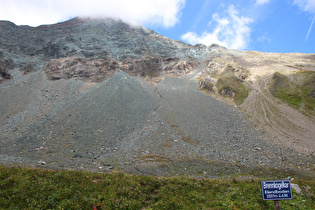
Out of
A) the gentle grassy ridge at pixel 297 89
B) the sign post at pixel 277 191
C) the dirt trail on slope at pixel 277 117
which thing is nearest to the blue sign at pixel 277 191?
the sign post at pixel 277 191

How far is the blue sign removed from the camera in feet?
29.7

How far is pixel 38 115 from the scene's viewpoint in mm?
43375

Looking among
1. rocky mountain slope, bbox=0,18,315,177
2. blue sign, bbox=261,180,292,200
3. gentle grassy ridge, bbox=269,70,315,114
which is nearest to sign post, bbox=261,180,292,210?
blue sign, bbox=261,180,292,200

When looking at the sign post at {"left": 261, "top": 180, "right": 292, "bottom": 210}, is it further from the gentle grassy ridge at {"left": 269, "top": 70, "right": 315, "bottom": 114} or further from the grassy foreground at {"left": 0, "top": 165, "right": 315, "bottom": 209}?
the gentle grassy ridge at {"left": 269, "top": 70, "right": 315, "bottom": 114}

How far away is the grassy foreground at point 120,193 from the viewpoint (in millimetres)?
10398

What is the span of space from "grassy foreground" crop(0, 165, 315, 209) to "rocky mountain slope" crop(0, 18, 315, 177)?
7.99 m

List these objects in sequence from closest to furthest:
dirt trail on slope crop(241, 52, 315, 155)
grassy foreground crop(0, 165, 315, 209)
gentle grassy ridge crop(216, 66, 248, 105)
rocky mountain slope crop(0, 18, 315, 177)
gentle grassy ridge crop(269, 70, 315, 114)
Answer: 1. grassy foreground crop(0, 165, 315, 209)
2. rocky mountain slope crop(0, 18, 315, 177)
3. dirt trail on slope crop(241, 52, 315, 155)
4. gentle grassy ridge crop(269, 70, 315, 114)
5. gentle grassy ridge crop(216, 66, 248, 105)

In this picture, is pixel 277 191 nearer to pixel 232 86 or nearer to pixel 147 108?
pixel 147 108

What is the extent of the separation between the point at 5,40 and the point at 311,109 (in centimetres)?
13106

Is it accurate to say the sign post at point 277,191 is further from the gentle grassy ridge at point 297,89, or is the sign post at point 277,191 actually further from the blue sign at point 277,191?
the gentle grassy ridge at point 297,89

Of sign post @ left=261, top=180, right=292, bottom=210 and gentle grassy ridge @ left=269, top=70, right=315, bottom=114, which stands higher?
gentle grassy ridge @ left=269, top=70, right=315, bottom=114

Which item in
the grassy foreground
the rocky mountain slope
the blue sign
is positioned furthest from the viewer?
the rocky mountain slope

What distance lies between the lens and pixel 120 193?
12055 millimetres

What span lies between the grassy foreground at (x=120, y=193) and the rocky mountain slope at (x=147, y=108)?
799cm
